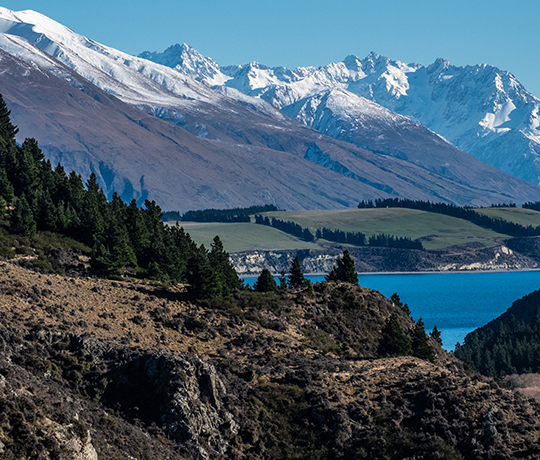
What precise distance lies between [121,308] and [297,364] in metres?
13.6

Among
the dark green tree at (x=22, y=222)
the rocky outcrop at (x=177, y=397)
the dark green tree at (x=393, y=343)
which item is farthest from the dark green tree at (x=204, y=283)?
the dark green tree at (x=22, y=222)

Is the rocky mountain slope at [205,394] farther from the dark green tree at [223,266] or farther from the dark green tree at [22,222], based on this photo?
the dark green tree at [223,266]

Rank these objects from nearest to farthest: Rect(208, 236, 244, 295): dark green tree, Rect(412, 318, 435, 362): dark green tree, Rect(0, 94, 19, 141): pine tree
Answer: Rect(412, 318, 435, 362): dark green tree < Rect(208, 236, 244, 295): dark green tree < Rect(0, 94, 19, 141): pine tree

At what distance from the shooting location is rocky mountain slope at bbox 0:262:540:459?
40344mm

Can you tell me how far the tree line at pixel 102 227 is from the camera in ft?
227

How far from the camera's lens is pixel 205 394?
1813 inches

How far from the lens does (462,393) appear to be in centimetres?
4841

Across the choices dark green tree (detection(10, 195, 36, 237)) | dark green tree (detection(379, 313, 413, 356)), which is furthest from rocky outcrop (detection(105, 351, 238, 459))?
dark green tree (detection(10, 195, 36, 237))

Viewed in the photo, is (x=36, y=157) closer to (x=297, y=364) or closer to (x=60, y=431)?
(x=297, y=364)

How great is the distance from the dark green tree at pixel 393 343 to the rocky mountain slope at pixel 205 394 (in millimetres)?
6293

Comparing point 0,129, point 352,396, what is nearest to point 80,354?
point 352,396

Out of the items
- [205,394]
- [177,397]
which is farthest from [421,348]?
[177,397]

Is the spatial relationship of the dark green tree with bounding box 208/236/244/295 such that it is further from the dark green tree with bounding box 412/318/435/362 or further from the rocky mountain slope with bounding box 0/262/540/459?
the rocky mountain slope with bounding box 0/262/540/459

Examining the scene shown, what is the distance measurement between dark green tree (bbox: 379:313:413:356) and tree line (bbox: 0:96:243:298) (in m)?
13.7
